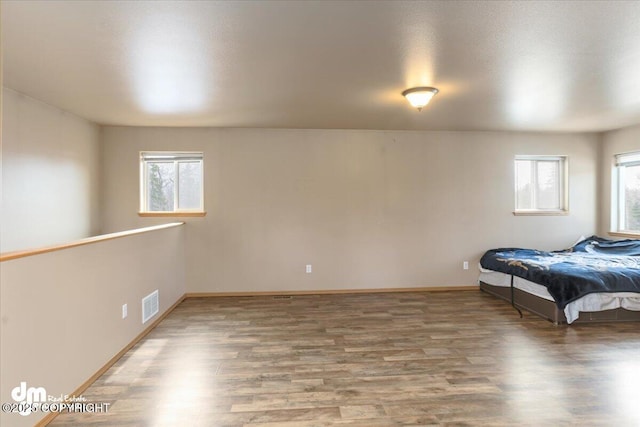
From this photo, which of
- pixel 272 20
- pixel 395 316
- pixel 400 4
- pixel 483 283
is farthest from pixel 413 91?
pixel 483 283

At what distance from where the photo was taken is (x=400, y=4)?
5.80 feet

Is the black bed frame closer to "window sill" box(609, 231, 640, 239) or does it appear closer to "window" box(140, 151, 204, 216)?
"window sill" box(609, 231, 640, 239)

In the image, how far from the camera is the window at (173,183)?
4.64 metres

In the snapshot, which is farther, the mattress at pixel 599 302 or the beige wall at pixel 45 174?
the mattress at pixel 599 302

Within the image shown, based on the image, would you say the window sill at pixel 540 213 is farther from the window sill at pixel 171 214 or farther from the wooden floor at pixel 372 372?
the window sill at pixel 171 214

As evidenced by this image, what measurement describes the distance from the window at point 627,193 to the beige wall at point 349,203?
0.29m

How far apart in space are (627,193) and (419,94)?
4.16 meters

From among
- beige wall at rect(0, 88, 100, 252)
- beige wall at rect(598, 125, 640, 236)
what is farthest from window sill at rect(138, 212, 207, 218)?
beige wall at rect(598, 125, 640, 236)

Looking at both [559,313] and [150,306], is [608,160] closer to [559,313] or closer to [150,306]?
[559,313]

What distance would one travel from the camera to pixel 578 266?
3.75 meters

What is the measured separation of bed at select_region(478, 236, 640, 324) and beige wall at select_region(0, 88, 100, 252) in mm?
5298

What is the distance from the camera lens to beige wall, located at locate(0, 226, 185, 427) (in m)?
1.70

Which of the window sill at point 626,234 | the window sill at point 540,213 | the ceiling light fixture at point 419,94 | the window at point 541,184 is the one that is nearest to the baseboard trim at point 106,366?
the ceiling light fixture at point 419,94

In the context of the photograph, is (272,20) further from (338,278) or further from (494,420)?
(338,278)
